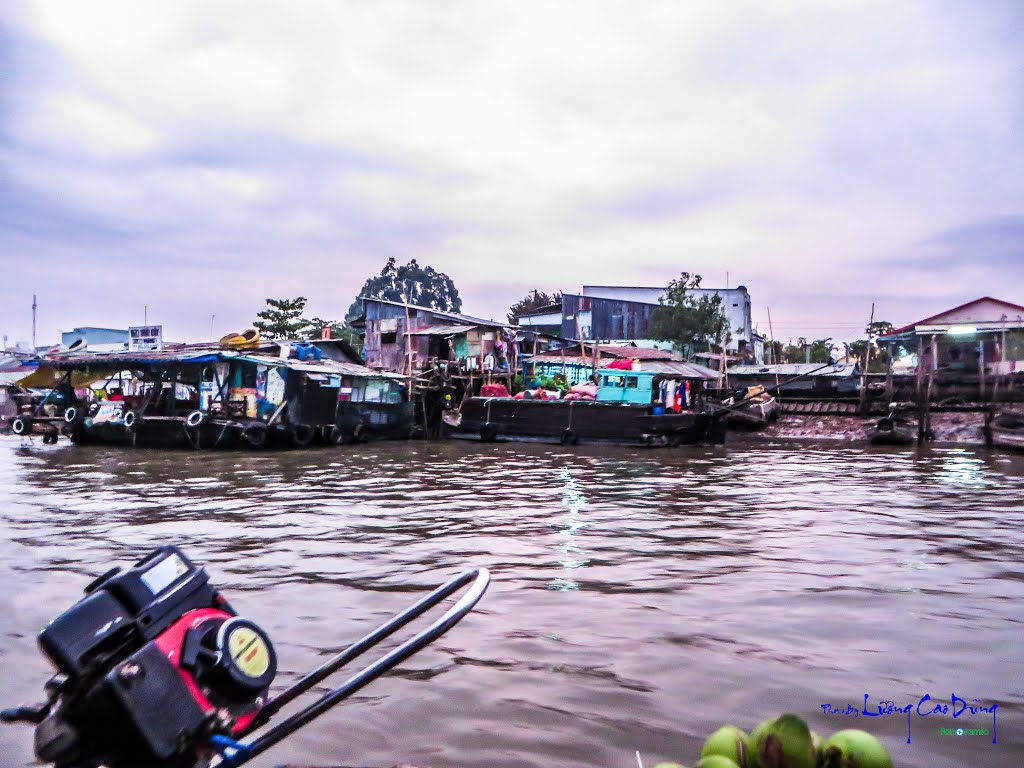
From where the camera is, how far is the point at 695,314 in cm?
3934

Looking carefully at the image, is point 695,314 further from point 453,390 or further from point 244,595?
point 244,595

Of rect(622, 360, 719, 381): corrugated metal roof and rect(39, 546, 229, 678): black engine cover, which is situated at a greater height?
rect(622, 360, 719, 381): corrugated metal roof

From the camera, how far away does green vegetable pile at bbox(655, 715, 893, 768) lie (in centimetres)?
154

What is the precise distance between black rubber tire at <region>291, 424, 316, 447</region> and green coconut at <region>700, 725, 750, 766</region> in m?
20.6

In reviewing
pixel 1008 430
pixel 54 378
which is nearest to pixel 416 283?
pixel 54 378

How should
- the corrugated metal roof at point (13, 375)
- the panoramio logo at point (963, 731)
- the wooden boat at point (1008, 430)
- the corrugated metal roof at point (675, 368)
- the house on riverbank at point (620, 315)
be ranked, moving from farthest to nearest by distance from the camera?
the house on riverbank at point (620, 315), the corrugated metal roof at point (13, 375), the corrugated metal roof at point (675, 368), the wooden boat at point (1008, 430), the panoramio logo at point (963, 731)

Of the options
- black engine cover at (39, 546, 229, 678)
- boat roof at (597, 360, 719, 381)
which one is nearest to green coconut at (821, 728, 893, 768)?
black engine cover at (39, 546, 229, 678)

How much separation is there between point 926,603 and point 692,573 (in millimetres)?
1622

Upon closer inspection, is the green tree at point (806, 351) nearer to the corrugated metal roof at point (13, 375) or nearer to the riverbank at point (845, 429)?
the riverbank at point (845, 429)

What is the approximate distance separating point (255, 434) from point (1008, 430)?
66.0ft

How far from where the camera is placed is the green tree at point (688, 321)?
129 ft

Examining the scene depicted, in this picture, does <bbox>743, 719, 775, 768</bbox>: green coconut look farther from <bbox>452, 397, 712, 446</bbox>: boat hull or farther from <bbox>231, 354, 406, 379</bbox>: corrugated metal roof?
<bbox>452, 397, 712, 446</bbox>: boat hull

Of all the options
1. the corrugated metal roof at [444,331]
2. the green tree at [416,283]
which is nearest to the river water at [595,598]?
the corrugated metal roof at [444,331]

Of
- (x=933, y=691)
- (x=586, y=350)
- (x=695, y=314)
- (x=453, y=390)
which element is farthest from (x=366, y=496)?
(x=695, y=314)
